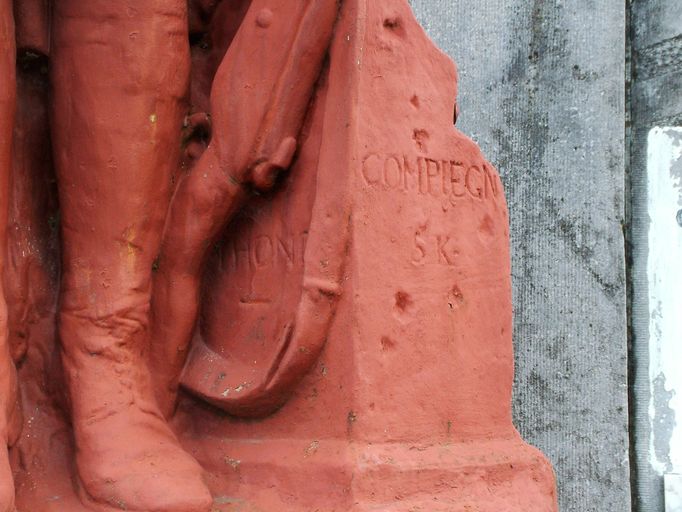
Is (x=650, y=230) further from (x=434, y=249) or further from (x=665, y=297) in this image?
(x=434, y=249)

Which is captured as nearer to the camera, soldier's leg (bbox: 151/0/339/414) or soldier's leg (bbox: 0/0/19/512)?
soldier's leg (bbox: 0/0/19/512)

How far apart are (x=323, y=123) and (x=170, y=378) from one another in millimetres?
375

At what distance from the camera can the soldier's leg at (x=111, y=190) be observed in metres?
1.31

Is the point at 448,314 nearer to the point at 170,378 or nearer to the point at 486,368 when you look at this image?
the point at 486,368

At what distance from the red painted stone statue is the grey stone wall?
0.72 m

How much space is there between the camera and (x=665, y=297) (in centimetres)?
211

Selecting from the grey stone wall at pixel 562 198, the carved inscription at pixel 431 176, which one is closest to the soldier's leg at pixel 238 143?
the carved inscription at pixel 431 176

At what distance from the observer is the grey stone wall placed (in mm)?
2113

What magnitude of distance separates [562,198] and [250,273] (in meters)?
0.95

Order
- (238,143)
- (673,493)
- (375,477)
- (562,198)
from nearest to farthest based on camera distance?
(375,477), (238,143), (673,493), (562,198)

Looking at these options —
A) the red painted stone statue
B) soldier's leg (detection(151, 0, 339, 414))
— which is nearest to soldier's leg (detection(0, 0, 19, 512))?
the red painted stone statue

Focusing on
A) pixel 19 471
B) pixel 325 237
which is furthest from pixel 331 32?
pixel 19 471

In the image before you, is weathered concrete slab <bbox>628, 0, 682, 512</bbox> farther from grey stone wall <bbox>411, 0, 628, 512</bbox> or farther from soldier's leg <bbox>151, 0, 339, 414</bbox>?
soldier's leg <bbox>151, 0, 339, 414</bbox>

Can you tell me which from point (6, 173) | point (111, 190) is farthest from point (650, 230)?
point (6, 173)
